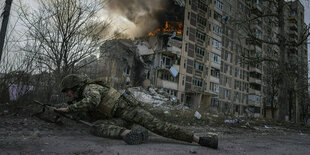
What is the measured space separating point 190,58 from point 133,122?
81.2ft

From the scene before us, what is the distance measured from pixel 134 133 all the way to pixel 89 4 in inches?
176

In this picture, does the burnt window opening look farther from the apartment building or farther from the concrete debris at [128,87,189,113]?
the apartment building

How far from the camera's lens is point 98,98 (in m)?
3.29

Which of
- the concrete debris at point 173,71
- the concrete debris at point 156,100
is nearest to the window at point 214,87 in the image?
the concrete debris at point 173,71

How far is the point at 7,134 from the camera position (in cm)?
313

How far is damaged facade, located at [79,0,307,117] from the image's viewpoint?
25188 millimetres

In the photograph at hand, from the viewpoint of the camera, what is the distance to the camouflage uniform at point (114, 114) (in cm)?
312

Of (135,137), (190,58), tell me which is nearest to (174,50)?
(190,58)

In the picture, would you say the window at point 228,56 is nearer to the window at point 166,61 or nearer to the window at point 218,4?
the window at point 218,4

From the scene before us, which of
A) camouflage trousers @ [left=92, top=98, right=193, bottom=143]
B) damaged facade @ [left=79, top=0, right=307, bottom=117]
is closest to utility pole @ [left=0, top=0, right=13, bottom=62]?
camouflage trousers @ [left=92, top=98, right=193, bottom=143]

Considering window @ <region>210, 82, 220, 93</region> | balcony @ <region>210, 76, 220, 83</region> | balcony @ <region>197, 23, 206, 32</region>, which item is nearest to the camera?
balcony @ <region>197, 23, 206, 32</region>

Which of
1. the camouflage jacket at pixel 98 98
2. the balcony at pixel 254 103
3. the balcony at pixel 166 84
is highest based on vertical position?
the balcony at pixel 166 84

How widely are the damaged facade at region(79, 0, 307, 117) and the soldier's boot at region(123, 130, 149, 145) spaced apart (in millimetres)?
18660

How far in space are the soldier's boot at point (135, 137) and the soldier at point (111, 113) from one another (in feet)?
0.59
